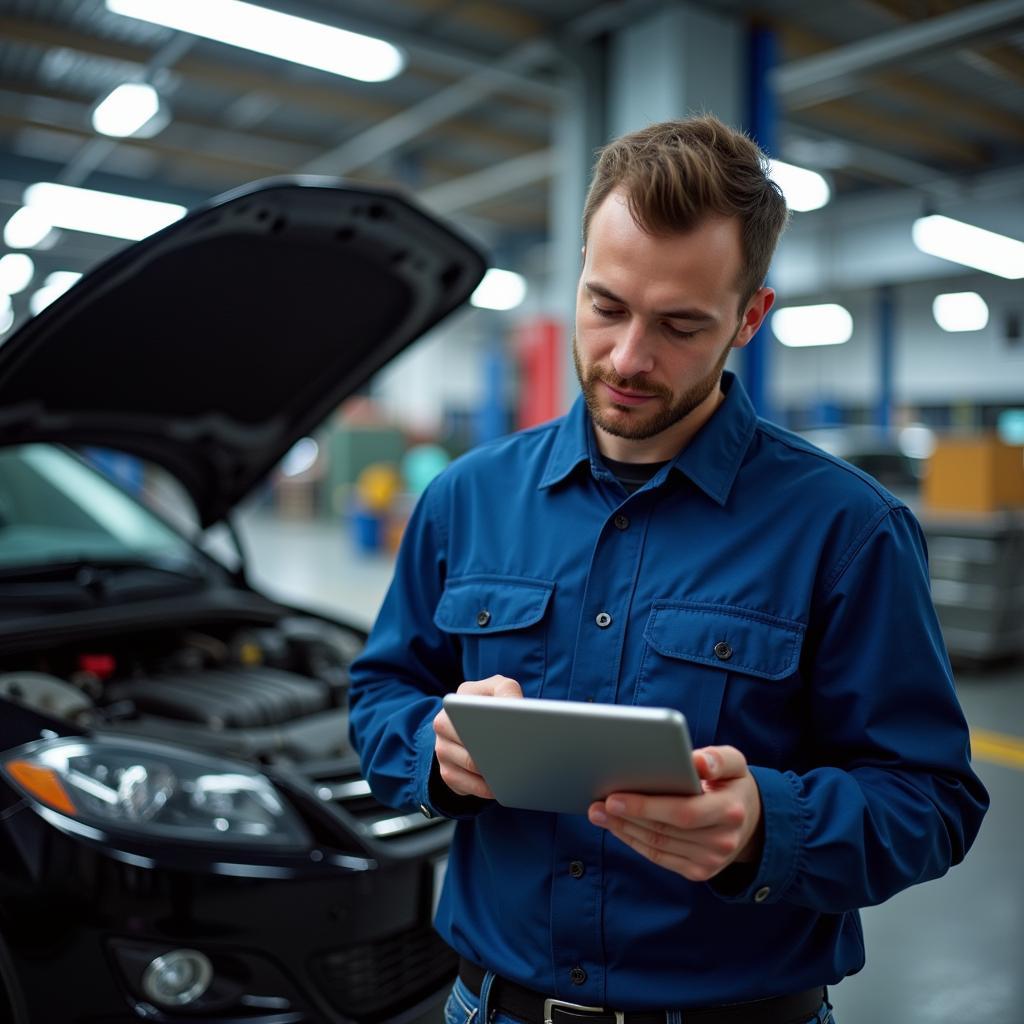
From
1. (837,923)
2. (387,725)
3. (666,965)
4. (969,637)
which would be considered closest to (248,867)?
(387,725)

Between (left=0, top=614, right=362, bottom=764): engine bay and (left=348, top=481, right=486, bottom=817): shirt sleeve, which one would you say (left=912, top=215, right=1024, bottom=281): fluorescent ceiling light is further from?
(left=348, top=481, right=486, bottom=817): shirt sleeve

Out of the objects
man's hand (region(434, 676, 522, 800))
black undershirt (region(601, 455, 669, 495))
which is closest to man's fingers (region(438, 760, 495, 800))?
man's hand (region(434, 676, 522, 800))

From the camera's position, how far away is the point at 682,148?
96 centimetres

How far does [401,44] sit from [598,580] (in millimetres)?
5483

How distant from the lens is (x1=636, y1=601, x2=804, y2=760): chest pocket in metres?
0.96

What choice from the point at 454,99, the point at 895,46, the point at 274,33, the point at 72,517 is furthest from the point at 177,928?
the point at 454,99

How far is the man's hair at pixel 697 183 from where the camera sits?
0.95 metres

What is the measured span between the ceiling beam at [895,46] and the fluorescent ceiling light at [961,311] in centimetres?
996

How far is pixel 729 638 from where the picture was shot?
967 millimetres

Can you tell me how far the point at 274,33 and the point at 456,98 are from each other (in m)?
3.11

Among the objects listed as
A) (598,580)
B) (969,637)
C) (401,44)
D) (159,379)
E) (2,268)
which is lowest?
(969,637)

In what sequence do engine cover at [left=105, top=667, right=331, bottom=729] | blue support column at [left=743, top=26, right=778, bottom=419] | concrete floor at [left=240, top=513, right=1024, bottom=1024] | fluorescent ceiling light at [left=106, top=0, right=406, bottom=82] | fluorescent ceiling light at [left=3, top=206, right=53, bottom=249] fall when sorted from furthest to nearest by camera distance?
fluorescent ceiling light at [left=3, top=206, right=53, bottom=249]
blue support column at [left=743, top=26, right=778, bottom=419]
fluorescent ceiling light at [left=106, top=0, right=406, bottom=82]
concrete floor at [left=240, top=513, right=1024, bottom=1024]
engine cover at [left=105, top=667, right=331, bottom=729]

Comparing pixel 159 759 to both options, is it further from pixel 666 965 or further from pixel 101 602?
pixel 666 965

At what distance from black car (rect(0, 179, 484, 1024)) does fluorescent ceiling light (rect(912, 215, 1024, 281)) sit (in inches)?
328
